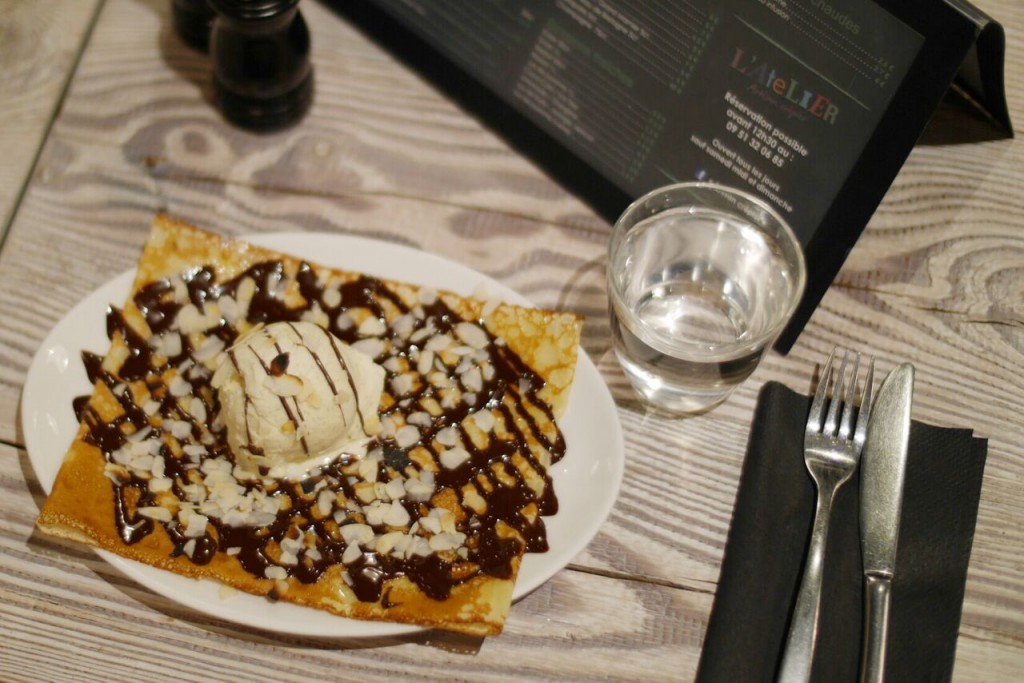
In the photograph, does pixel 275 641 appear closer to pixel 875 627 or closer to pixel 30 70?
pixel 875 627

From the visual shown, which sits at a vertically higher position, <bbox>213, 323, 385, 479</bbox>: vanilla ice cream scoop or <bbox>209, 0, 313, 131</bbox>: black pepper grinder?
<bbox>209, 0, 313, 131</bbox>: black pepper grinder

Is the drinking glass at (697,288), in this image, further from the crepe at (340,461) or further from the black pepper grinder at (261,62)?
the black pepper grinder at (261,62)

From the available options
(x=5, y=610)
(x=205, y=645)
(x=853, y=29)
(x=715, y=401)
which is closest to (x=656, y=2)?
(x=853, y=29)

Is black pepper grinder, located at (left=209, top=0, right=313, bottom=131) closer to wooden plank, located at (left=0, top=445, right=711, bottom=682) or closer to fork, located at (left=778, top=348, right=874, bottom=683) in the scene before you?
wooden plank, located at (left=0, top=445, right=711, bottom=682)

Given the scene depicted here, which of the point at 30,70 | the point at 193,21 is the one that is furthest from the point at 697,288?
the point at 30,70

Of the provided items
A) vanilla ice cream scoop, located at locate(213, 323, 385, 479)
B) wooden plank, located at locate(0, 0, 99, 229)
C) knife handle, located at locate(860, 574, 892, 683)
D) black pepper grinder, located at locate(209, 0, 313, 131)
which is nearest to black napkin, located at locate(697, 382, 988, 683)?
knife handle, located at locate(860, 574, 892, 683)
